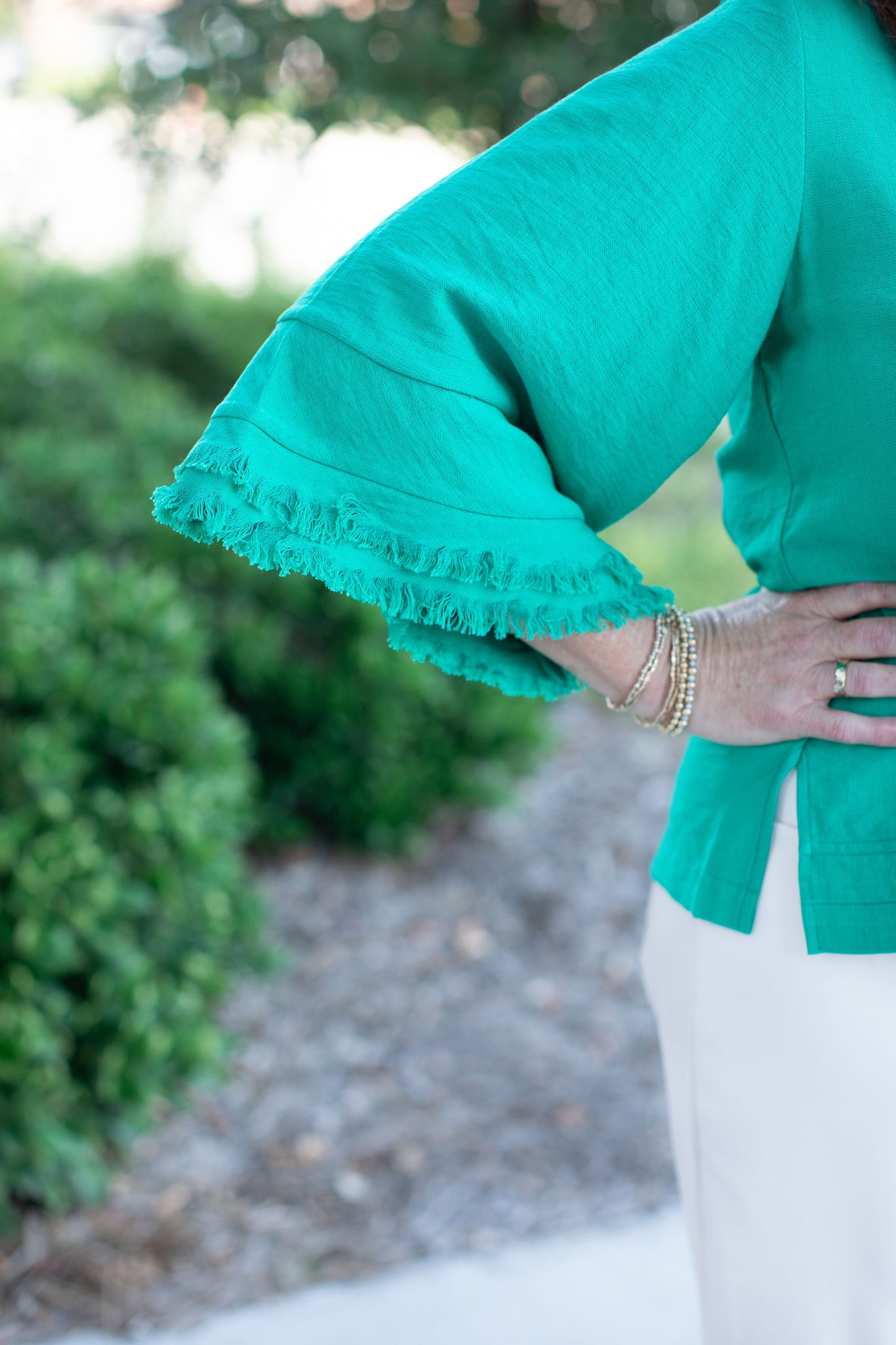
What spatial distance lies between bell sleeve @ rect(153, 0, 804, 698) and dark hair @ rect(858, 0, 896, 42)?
9 cm

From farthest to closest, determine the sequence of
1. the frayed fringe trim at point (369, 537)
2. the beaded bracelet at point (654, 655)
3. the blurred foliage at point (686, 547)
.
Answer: the blurred foliage at point (686, 547) → the beaded bracelet at point (654, 655) → the frayed fringe trim at point (369, 537)

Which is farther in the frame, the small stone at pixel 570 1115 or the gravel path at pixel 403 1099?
the small stone at pixel 570 1115

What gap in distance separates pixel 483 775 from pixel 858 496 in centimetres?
298

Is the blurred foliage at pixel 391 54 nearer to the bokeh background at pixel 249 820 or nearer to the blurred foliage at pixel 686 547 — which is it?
the bokeh background at pixel 249 820

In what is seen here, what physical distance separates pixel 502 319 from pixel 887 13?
1.40ft

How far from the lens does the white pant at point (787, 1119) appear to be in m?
1.00

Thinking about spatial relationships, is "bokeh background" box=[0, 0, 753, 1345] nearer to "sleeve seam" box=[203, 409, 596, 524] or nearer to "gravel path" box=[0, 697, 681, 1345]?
"gravel path" box=[0, 697, 681, 1345]

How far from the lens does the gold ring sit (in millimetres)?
1043

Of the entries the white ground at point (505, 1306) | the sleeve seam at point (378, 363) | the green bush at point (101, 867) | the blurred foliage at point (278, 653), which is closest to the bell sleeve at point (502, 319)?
the sleeve seam at point (378, 363)

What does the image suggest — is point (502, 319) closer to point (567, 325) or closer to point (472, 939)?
point (567, 325)

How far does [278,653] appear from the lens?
3.56m

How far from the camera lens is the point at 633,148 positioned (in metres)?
0.89

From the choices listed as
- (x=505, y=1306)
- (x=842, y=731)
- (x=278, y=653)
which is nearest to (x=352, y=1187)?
(x=505, y=1306)

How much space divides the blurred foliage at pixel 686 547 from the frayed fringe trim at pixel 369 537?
4813mm
